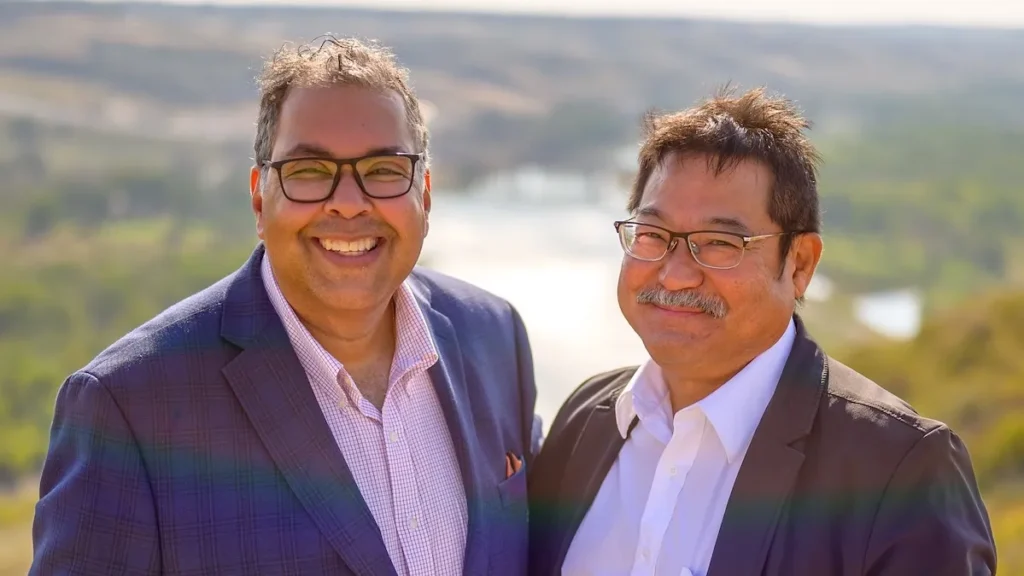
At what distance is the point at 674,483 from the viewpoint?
2.65 metres

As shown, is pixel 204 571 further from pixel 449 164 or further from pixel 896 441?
pixel 449 164

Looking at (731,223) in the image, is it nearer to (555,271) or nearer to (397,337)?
(397,337)

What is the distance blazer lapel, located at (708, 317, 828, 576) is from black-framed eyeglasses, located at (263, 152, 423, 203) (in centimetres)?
115

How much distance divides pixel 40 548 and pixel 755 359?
1.83 metres

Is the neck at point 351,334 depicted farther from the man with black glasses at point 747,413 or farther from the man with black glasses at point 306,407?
the man with black glasses at point 747,413

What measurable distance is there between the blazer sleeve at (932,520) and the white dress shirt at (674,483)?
0.40 meters

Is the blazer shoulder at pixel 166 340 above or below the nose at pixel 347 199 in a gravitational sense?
below

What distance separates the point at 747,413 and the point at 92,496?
64.2 inches

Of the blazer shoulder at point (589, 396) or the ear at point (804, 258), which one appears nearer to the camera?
the ear at point (804, 258)

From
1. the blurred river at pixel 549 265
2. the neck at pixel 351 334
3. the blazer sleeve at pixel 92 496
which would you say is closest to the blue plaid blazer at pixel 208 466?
the blazer sleeve at pixel 92 496

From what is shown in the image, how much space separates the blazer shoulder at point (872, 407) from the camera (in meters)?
2.44

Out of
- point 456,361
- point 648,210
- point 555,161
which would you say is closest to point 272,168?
point 456,361

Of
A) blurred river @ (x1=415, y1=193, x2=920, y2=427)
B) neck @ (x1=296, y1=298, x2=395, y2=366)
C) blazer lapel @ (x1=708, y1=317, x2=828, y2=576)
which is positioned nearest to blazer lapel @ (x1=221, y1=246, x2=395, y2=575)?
neck @ (x1=296, y1=298, x2=395, y2=366)

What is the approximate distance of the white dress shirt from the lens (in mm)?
2588
